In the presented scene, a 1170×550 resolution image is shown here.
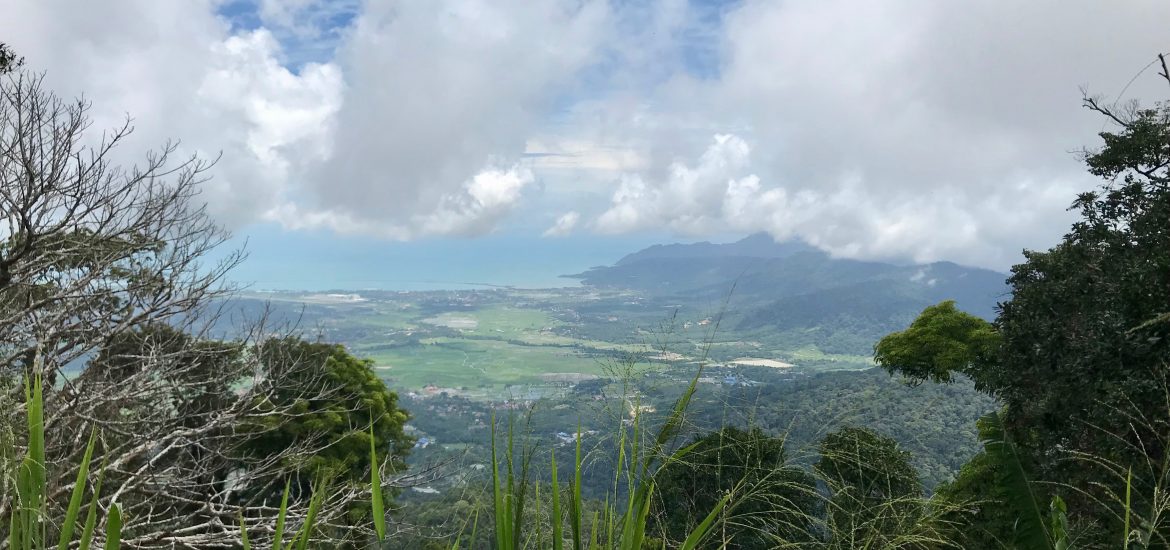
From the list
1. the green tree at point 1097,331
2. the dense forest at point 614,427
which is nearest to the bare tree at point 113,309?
the dense forest at point 614,427

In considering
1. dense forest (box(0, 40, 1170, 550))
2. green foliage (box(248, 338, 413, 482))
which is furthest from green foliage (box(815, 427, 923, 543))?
green foliage (box(248, 338, 413, 482))

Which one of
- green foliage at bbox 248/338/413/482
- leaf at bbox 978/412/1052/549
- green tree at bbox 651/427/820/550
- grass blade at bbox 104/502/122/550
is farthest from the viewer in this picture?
green foliage at bbox 248/338/413/482

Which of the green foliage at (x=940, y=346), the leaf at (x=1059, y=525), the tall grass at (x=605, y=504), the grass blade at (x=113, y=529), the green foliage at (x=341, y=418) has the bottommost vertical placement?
the green foliage at (x=341, y=418)

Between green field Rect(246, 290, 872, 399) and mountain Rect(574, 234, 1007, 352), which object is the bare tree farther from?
mountain Rect(574, 234, 1007, 352)

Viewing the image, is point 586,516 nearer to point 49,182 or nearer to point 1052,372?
point 49,182

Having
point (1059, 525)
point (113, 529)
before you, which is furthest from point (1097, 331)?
point (113, 529)

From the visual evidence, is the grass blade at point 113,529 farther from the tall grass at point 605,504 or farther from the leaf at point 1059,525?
the leaf at point 1059,525
